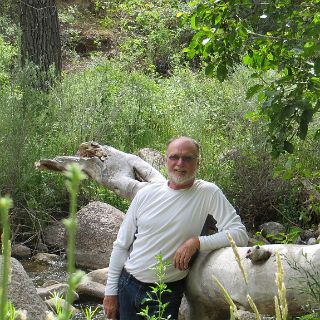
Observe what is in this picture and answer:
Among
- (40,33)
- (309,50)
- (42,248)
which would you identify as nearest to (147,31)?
(40,33)

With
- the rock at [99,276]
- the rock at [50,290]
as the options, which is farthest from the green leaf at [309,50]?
the rock at [99,276]

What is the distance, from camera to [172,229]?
394 centimetres

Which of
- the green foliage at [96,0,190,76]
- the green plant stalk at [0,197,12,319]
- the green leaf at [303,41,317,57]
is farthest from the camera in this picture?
the green foliage at [96,0,190,76]

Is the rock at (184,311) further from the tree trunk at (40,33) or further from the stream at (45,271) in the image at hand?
the tree trunk at (40,33)

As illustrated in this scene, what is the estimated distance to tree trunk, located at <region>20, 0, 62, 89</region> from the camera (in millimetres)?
11031

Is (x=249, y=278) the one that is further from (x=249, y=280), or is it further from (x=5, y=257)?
(x=5, y=257)

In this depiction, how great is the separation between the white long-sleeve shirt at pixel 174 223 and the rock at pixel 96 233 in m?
3.73

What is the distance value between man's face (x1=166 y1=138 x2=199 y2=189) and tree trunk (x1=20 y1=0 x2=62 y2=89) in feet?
23.5

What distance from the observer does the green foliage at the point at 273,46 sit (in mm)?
3812

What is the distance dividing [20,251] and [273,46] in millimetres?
4577

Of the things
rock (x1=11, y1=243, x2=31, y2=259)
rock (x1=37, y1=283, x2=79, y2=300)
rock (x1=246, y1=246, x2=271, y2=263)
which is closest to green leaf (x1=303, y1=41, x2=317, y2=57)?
rock (x1=246, y1=246, x2=271, y2=263)

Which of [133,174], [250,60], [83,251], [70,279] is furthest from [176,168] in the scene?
[83,251]

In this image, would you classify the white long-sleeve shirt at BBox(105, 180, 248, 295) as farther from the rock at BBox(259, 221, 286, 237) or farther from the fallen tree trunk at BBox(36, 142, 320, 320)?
the rock at BBox(259, 221, 286, 237)

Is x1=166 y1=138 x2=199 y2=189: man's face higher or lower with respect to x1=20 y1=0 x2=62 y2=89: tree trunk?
lower
